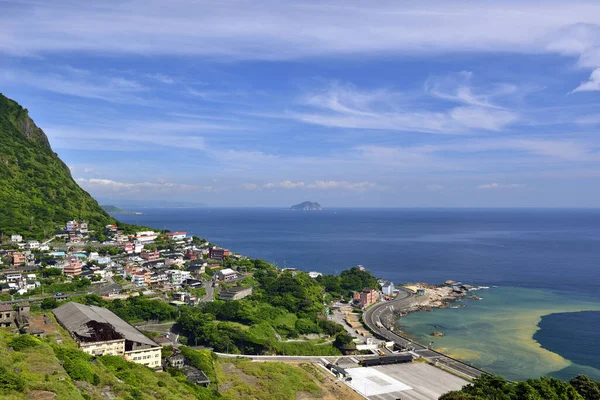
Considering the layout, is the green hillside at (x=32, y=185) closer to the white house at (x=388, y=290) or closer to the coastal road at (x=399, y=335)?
the coastal road at (x=399, y=335)

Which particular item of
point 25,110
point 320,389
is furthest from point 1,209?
point 320,389

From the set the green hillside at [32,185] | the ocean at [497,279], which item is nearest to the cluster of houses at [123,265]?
the green hillside at [32,185]

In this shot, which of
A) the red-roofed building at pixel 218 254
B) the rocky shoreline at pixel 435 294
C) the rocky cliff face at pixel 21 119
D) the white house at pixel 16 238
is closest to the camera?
the white house at pixel 16 238

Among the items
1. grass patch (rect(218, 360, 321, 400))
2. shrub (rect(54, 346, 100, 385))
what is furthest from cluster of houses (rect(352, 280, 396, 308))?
shrub (rect(54, 346, 100, 385))

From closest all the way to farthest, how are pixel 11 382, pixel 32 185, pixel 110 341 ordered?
pixel 11 382, pixel 110 341, pixel 32 185

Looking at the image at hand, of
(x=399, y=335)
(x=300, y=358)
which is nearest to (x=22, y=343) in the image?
(x=300, y=358)

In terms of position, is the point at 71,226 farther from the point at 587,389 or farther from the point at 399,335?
the point at 587,389
